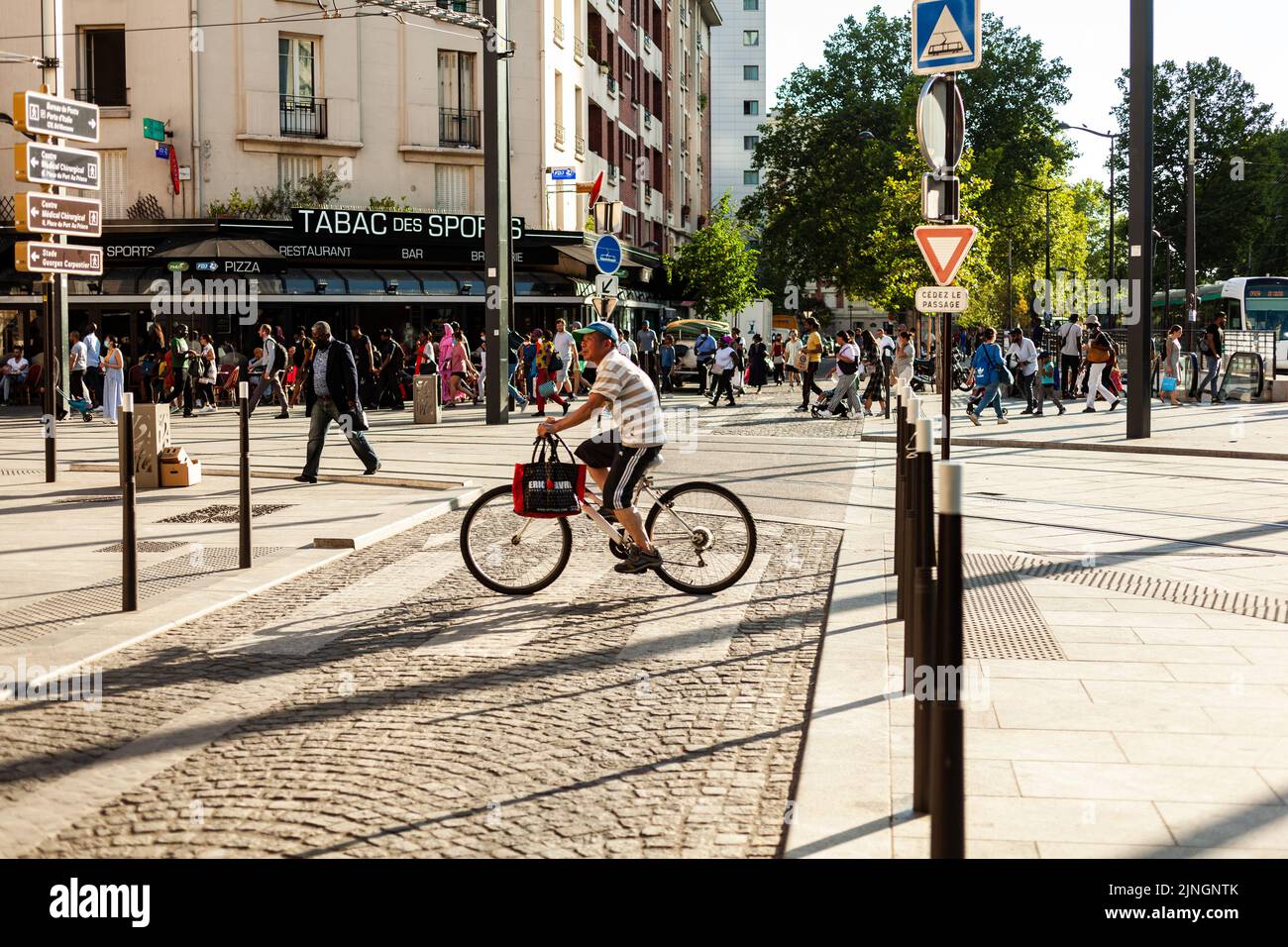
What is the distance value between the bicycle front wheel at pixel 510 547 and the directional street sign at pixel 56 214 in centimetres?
768

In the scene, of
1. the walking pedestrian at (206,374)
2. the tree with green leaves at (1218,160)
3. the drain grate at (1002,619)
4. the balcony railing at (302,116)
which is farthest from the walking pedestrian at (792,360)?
the drain grate at (1002,619)

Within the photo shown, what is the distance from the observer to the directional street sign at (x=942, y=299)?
30.5ft

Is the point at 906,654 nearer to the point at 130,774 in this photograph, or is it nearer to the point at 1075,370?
the point at 130,774

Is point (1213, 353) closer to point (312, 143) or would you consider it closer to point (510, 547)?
point (312, 143)

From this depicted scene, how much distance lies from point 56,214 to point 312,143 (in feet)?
70.0

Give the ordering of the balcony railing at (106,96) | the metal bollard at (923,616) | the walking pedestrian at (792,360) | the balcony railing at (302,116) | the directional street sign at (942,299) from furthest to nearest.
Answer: the walking pedestrian at (792,360), the balcony railing at (302,116), the balcony railing at (106,96), the directional street sign at (942,299), the metal bollard at (923,616)

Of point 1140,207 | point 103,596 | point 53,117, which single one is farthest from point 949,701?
point 1140,207

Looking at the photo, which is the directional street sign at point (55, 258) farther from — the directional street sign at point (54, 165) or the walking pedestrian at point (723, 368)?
the walking pedestrian at point (723, 368)

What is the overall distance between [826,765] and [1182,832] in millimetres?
1160

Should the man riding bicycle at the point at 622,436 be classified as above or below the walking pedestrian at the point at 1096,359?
below

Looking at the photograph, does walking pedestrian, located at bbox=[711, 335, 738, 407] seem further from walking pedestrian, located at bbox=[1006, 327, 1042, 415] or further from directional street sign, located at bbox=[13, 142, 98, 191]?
directional street sign, located at bbox=[13, 142, 98, 191]

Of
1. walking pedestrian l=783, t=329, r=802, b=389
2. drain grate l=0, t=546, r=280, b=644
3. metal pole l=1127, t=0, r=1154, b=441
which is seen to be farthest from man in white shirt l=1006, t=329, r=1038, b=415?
drain grate l=0, t=546, r=280, b=644

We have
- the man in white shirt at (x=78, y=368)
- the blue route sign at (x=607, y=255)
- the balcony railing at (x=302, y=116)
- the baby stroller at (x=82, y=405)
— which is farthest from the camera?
the balcony railing at (x=302, y=116)

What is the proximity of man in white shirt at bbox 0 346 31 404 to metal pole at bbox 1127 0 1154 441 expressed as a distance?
24.6 meters
